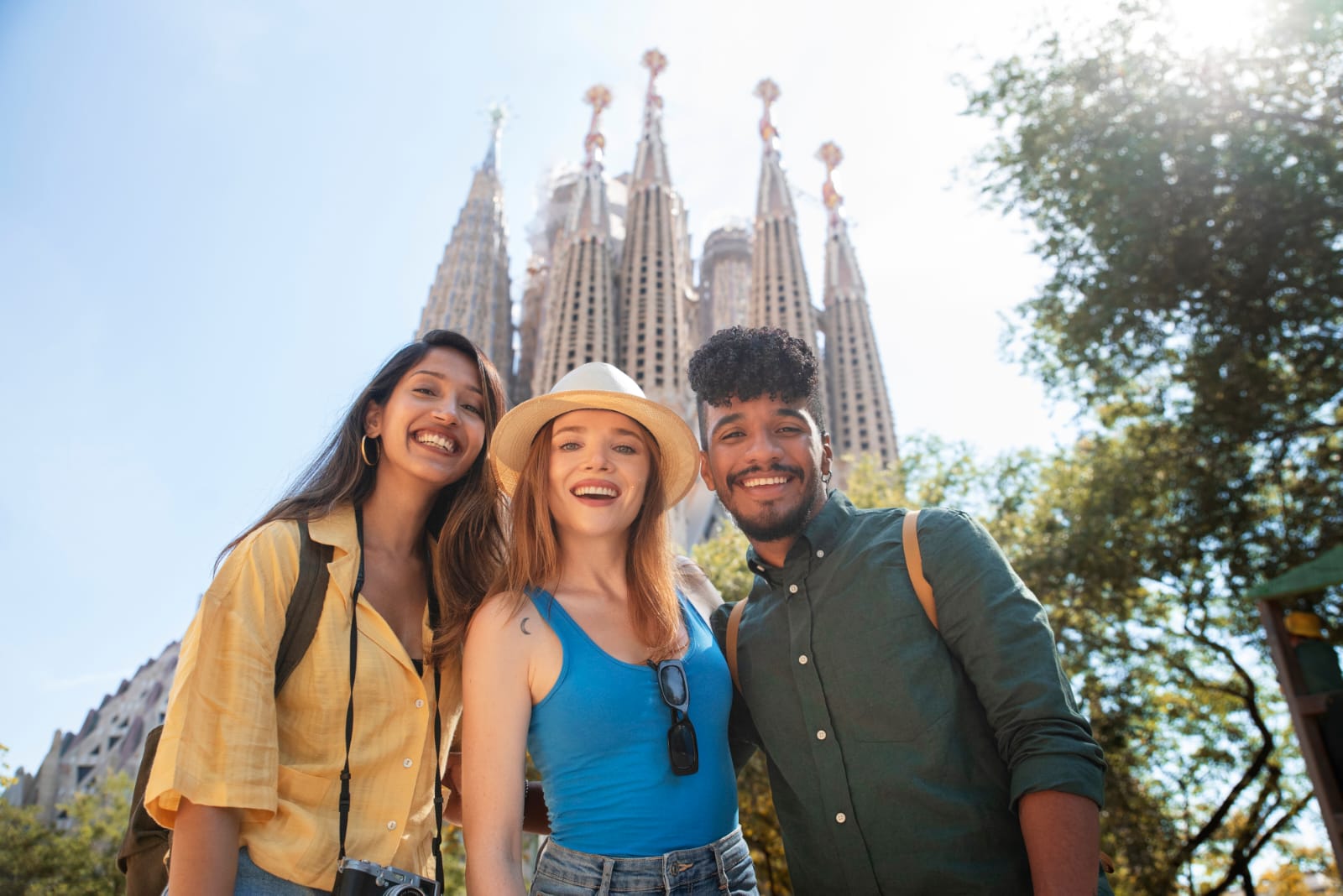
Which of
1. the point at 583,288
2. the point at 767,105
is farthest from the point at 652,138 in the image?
the point at 583,288

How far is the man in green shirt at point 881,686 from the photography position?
2.11 metres

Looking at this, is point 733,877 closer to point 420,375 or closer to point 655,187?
point 420,375

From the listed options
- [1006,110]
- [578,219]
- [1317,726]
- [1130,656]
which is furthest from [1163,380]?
[578,219]

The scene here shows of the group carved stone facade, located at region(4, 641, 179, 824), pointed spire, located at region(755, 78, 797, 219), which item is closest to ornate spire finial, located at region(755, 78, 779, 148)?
pointed spire, located at region(755, 78, 797, 219)

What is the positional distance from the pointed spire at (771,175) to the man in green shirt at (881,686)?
54.1m

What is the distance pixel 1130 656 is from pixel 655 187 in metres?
45.3

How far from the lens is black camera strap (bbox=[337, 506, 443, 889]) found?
7.17 ft

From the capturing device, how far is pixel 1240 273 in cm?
941

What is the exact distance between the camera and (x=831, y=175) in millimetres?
60406

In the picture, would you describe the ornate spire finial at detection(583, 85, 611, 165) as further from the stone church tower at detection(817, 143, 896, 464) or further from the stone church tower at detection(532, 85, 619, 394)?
the stone church tower at detection(817, 143, 896, 464)

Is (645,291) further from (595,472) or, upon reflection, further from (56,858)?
(595,472)

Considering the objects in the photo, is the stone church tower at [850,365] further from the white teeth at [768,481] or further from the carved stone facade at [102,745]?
the white teeth at [768,481]

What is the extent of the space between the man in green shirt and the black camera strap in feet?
3.01

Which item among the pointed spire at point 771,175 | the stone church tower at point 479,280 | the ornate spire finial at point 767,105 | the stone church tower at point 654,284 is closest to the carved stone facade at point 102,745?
the stone church tower at point 479,280
